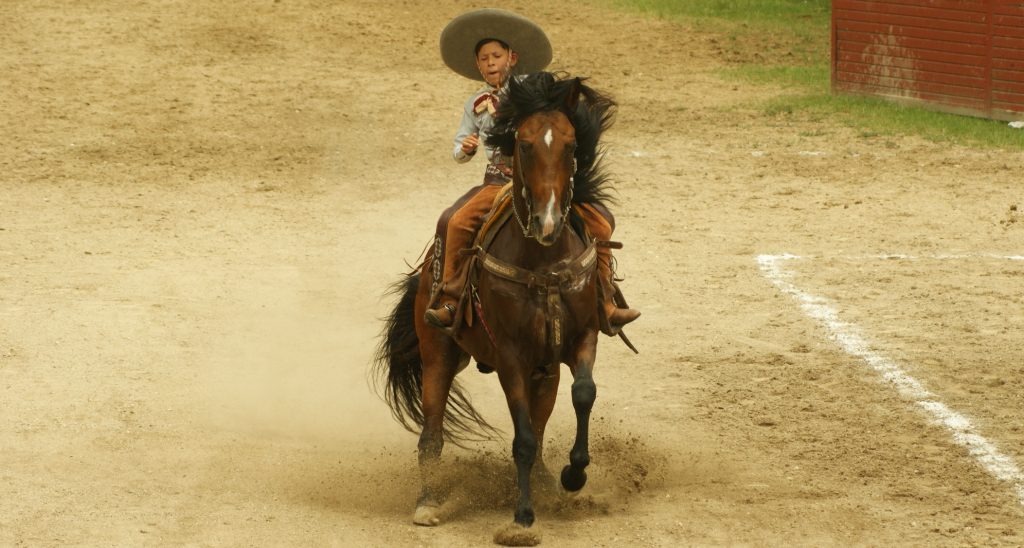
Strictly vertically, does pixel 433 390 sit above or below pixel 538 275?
below

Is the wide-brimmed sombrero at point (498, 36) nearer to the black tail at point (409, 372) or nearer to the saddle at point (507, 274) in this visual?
the saddle at point (507, 274)

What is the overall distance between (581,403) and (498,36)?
6.49 feet

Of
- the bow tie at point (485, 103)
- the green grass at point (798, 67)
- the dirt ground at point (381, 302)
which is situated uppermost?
the bow tie at point (485, 103)

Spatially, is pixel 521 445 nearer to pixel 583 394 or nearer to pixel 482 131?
pixel 583 394

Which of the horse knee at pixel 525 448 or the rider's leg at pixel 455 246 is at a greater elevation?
the rider's leg at pixel 455 246

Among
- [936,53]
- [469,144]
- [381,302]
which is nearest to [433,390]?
[469,144]

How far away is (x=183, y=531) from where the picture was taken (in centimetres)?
642

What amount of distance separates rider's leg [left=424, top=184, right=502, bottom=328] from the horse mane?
0.45 meters

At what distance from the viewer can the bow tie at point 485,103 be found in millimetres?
7016

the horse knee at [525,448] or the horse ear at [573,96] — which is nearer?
the horse ear at [573,96]

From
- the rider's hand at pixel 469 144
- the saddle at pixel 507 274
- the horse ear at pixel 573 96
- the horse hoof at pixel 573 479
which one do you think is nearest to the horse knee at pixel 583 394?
the saddle at pixel 507 274

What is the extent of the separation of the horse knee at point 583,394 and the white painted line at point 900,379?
207 centimetres

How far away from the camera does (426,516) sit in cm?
666

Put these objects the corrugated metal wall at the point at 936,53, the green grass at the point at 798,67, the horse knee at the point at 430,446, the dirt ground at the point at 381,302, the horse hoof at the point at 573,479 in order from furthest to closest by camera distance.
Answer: the corrugated metal wall at the point at 936,53 < the green grass at the point at 798,67 < the horse knee at the point at 430,446 < the dirt ground at the point at 381,302 < the horse hoof at the point at 573,479
